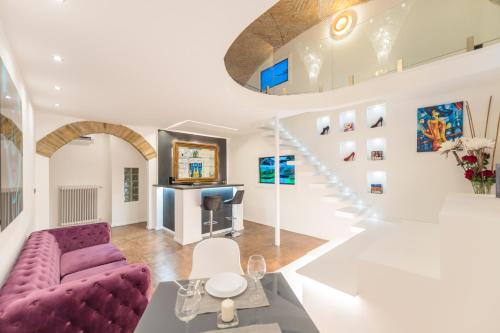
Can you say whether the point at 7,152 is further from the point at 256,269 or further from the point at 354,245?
the point at 354,245

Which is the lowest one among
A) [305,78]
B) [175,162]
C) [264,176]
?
[264,176]

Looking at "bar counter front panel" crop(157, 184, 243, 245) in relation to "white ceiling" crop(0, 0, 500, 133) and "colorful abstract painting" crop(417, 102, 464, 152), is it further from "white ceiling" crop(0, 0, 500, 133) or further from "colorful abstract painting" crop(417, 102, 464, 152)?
"colorful abstract painting" crop(417, 102, 464, 152)

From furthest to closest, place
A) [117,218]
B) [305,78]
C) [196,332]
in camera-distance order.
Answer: [117,218] → [305,78] → [196,332]

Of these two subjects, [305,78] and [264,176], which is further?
[264,176]

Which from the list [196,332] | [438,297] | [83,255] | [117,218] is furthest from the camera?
[117,218]

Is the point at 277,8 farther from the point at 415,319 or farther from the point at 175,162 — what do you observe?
the point at 415,319

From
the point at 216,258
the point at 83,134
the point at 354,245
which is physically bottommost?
the point at 354,245

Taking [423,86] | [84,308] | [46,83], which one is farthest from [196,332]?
[423,86]

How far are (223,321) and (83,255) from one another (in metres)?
2.41

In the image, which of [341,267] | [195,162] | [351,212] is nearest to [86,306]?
[341,267]

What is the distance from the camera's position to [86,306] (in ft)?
4.72

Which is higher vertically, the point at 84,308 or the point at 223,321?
the point at 223,321

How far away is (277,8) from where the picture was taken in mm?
4926

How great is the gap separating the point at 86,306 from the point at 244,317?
1131 mm
